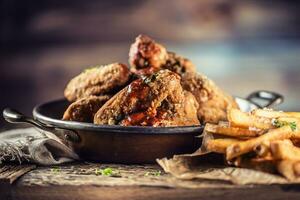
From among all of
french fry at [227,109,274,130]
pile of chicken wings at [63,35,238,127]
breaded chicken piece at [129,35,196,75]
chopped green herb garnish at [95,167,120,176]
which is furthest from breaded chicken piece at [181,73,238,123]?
chopped green herb garnish at [95,167,120,176]

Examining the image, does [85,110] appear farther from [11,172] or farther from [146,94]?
[11,172]

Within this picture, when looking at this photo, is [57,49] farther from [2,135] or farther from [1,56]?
[2,135]

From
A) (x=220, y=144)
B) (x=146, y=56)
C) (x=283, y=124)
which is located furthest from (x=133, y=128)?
(x=146, y=56)

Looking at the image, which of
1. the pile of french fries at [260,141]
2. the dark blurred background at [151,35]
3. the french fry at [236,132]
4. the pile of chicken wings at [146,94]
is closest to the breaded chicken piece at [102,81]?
the pile of chicken wings at [146,94]

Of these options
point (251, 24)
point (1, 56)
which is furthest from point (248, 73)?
point (1, 56)

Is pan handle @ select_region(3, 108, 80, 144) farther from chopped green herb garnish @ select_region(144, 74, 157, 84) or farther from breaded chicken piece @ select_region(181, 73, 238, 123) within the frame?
breaded chicken piece @ select_region(181, 73, 238, 123)
